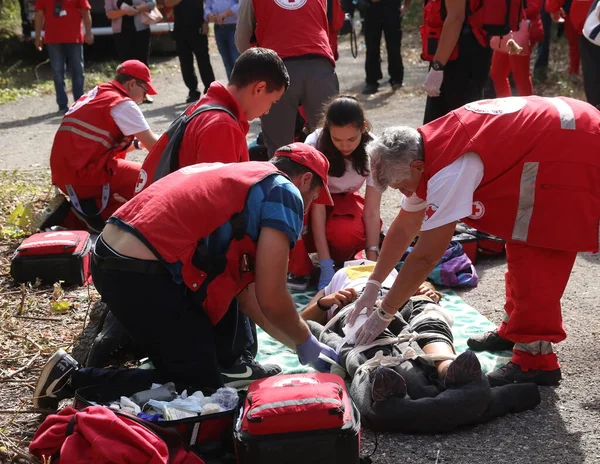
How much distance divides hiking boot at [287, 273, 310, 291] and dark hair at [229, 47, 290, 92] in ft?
4.50

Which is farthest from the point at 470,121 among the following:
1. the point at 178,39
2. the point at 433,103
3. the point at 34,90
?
the point at 34,90

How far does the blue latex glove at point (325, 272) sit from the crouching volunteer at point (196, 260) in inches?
56.0

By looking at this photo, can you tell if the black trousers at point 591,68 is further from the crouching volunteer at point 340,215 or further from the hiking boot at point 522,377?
the hiking boot at point 522,377

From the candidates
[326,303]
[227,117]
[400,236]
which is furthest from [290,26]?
[400,236]

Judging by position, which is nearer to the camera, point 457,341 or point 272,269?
point 272,269

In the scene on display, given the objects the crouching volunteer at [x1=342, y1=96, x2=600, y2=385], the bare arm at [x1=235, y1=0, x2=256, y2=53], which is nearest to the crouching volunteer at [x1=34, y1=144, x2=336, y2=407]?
the crouching volunteer at [x1=342, y1=96, x2=600, y2=385]

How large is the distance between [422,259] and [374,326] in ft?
1.42

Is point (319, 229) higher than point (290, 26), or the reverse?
point (290, 26)

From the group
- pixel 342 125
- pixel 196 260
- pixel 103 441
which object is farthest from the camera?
pixel 342 125

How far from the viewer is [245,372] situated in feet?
11.6

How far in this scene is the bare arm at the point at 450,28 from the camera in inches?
199

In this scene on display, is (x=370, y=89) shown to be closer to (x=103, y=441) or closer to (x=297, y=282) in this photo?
(x=297, y=282)

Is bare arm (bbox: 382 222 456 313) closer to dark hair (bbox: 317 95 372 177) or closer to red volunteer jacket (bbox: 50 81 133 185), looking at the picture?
dark hair (bbox: 317 95 372 177)

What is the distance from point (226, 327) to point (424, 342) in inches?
33.4
